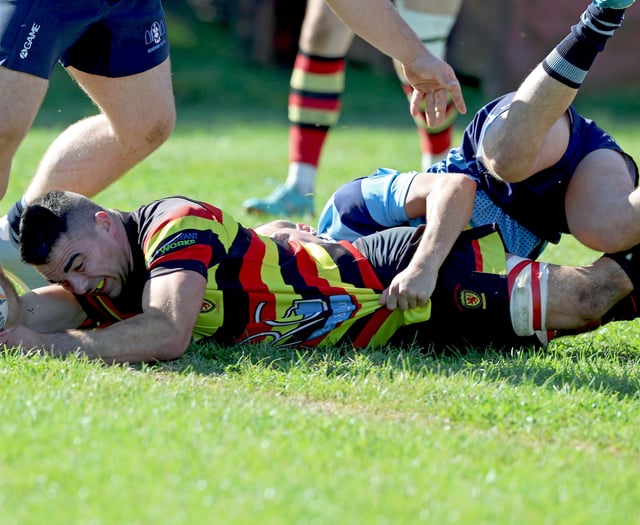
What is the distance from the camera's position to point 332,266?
12.7 feet

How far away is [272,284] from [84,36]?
1172 mm

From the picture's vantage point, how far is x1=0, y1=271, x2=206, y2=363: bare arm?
3.45 metres

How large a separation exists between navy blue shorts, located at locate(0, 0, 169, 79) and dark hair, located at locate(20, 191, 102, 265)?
44 centimetres

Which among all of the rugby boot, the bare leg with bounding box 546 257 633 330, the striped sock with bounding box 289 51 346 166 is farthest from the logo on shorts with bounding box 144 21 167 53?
the striped sock with bounding box 289 51 346 166

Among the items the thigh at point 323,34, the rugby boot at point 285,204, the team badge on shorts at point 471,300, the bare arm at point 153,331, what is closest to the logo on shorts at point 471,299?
the team badge on shorts at point 471,300

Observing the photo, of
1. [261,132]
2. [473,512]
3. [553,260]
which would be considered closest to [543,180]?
Answer: [553,260]

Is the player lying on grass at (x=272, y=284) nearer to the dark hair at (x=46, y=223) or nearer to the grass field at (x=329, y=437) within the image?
the dark hair at (x=46, y=223)

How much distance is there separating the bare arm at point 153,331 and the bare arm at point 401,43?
1180 millimetres

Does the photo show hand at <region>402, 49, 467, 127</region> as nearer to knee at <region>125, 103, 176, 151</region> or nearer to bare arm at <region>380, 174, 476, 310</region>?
bare arm at <region>380, 174, 476, 310</region>

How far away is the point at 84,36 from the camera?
400 cm

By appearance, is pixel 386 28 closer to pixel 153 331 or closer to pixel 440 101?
pixel 440 101

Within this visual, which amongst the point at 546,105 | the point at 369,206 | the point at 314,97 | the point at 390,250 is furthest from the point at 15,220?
the point at 314,97

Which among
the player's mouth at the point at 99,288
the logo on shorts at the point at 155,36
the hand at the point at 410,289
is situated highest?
the logo on shorts at the point at 155,36

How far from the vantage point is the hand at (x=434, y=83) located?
13.1 ft
